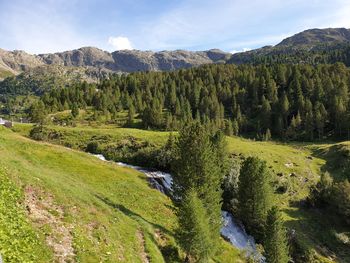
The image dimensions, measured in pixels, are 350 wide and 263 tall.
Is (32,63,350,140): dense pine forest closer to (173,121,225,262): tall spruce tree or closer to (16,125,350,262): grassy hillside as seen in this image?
(16,125,350,262): grassy hillside

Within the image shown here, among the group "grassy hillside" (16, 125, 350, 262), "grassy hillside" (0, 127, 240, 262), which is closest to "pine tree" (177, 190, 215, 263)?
"grassy hillside" (0, 127, 240, 262)

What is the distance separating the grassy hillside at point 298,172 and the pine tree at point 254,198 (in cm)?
1012

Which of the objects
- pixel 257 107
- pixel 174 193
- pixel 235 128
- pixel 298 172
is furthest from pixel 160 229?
pixel 257 107

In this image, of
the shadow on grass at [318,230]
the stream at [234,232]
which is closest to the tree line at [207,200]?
the stream at [234,232]

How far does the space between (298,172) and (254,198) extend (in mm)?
40266

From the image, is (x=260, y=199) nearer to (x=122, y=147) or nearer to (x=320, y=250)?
(x=320, y=250)

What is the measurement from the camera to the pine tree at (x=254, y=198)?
221ft

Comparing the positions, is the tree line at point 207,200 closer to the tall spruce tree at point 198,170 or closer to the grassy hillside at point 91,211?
the tall spruce tree at point 198,170

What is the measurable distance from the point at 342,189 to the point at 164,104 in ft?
409

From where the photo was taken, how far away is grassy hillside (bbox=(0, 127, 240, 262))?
29.6 meters

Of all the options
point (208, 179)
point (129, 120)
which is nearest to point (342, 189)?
point (208, 179)

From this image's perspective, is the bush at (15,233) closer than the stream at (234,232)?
Yes

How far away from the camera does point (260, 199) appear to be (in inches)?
2657

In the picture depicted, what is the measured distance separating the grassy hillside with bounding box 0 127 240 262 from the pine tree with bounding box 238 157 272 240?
12.7m
